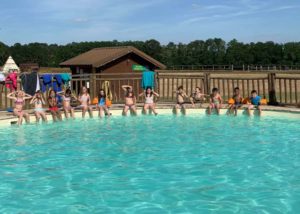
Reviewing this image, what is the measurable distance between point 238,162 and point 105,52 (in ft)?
45.1

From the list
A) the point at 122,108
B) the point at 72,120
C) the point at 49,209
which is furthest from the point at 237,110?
the point at 49,209

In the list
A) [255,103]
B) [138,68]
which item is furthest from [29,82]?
[255,103]

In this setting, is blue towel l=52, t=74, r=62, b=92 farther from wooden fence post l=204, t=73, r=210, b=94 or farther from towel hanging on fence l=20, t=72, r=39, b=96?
wooden fence post l=204, t=73, r=210, b=94

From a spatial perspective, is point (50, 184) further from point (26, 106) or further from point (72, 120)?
point (26, 106)

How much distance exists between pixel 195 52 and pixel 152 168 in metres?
95.7

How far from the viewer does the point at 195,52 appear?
333ft

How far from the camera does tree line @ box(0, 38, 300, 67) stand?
97.2 meters

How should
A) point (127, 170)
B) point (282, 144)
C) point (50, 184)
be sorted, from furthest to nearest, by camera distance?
point (282, 144)
point (127, 170)
point (50, 184)

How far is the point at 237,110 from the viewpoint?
1468 centimetres

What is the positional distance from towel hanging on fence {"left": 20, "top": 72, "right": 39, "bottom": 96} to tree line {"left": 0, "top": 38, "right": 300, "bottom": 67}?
7518 centimetres

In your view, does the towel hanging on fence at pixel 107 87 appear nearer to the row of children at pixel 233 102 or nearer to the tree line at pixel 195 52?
the row of children at pixel 233 102

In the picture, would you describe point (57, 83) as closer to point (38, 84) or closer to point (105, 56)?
point (38, 84)

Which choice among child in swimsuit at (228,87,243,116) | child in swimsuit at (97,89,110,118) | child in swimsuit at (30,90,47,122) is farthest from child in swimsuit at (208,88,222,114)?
child in swimsuit at (30,90,47,122)

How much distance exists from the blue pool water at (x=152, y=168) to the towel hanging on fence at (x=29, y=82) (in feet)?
9.30
